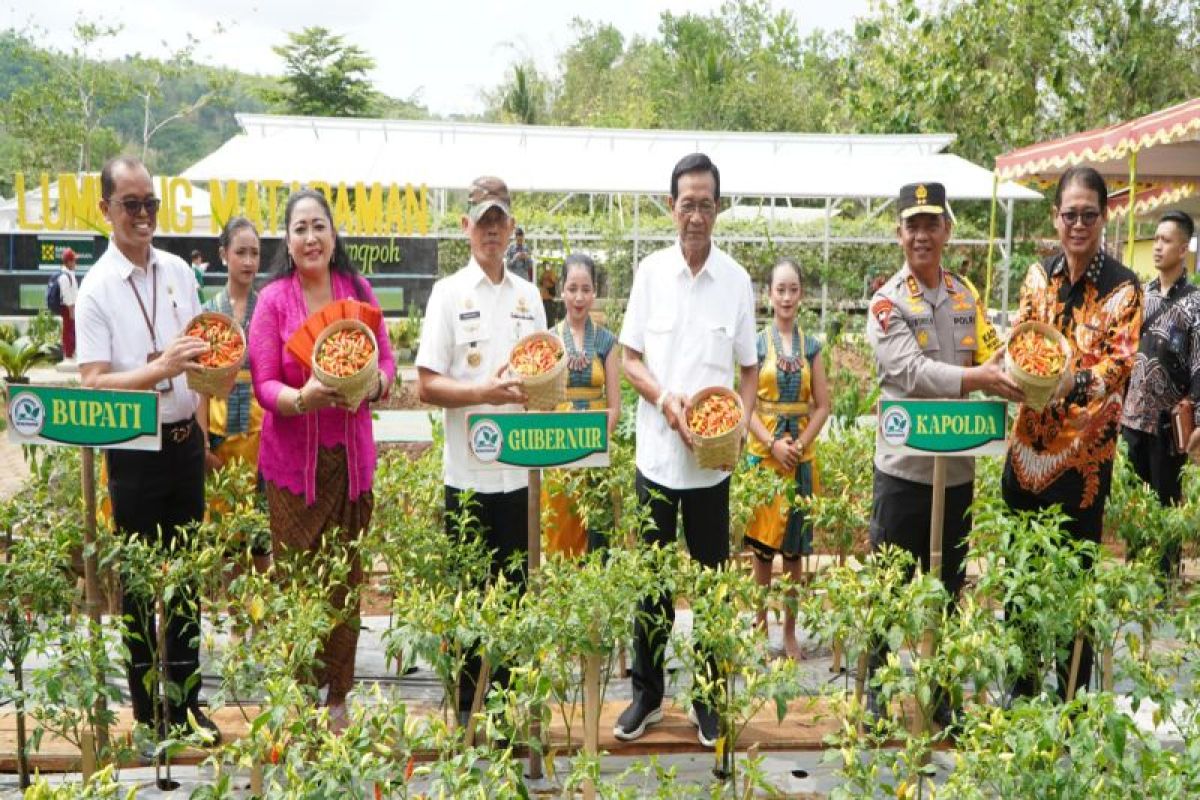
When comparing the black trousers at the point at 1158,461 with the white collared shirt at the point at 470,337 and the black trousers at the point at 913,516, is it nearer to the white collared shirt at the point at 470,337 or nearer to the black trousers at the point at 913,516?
the black trousers at the point at 913,516

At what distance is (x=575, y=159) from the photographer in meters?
18.3

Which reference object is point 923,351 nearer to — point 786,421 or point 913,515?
point 913,515

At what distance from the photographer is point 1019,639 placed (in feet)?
9.44

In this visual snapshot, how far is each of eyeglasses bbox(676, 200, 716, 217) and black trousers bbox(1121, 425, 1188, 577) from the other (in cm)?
306

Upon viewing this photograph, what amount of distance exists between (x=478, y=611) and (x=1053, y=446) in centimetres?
187

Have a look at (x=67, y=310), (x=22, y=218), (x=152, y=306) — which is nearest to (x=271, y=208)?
(x=67, y=310)

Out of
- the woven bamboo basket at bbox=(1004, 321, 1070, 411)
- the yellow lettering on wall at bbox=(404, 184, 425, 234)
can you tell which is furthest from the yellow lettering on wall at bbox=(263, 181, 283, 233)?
the woven bamboo basket at bbox=(1004, 321, 1070, 411)

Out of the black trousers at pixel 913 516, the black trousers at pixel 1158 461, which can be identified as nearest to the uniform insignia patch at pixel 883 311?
the black trousers at pixel 913 516

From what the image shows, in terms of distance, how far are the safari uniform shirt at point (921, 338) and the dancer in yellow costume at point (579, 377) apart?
134cm

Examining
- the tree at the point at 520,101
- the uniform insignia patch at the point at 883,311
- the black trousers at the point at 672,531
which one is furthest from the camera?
the tree at the point at 520,101

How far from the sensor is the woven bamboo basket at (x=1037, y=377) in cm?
301

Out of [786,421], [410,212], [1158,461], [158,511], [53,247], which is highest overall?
[410,212]

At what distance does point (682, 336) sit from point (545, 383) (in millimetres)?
586

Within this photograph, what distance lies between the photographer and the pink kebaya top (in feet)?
10.9
